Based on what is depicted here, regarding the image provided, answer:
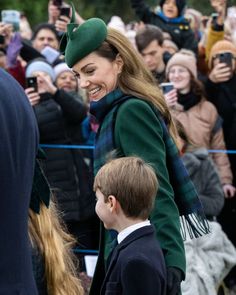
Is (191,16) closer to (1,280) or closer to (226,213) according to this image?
(226,213)

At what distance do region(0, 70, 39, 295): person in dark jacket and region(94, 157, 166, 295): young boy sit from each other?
24.3 inches

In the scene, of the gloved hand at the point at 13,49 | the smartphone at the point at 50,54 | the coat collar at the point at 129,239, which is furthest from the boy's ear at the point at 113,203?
the smartphone at the point at 50,54

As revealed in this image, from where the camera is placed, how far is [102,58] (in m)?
3.68

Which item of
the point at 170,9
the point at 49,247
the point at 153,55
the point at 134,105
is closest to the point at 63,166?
the point at 153,55

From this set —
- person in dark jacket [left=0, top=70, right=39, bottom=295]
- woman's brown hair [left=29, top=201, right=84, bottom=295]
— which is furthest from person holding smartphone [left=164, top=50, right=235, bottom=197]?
person in dark jacket [left=0, top=70, right=39, bottom=295]

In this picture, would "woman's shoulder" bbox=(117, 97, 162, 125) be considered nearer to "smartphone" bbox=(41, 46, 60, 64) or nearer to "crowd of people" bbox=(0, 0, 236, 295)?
"crowd of people" bbox=(0, 0, 236, 295)

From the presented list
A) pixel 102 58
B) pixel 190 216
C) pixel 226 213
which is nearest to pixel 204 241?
pixel 226 213

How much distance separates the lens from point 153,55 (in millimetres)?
7680

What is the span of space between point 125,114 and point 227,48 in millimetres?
4325

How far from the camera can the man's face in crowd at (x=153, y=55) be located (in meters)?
7.66

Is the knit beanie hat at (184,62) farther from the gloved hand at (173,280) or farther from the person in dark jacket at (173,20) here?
the gloved hand at (173,280)

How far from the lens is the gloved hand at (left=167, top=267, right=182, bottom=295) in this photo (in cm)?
338

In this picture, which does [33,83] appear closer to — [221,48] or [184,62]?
[184,62]

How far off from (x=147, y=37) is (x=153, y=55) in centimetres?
17
